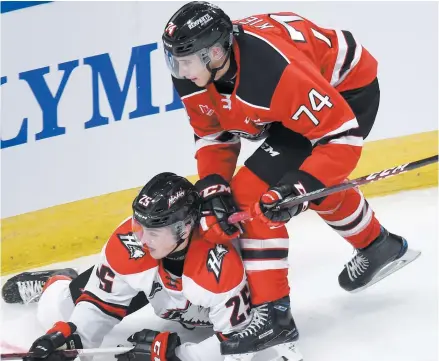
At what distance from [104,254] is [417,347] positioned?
0.95 meters

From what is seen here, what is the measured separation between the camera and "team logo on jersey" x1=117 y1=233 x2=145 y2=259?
268 centimetres

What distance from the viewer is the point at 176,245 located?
2.61 m

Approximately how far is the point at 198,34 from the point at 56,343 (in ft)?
3.00

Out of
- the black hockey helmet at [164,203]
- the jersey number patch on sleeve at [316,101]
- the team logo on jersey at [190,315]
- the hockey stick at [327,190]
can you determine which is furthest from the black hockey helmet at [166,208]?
the jersey number patch on sleeve at [316,101]

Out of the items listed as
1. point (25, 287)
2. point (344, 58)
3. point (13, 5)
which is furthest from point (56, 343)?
point (13, 5)

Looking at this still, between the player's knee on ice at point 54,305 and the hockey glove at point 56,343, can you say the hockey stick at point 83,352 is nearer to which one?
the hockey glove at point 56,343

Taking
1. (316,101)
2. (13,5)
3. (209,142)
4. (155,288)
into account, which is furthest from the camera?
(13,5)

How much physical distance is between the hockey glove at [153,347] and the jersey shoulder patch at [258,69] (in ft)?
2.28

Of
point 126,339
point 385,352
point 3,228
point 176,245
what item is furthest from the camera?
point 3,228

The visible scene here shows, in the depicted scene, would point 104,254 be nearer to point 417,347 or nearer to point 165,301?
point 165,301

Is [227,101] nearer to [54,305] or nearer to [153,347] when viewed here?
[153,347]

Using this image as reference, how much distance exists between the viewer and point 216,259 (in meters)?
2.63

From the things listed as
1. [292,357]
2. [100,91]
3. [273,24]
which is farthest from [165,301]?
[100,91]

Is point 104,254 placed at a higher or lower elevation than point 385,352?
higher
